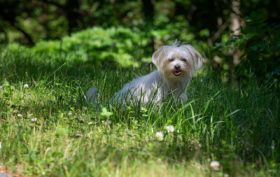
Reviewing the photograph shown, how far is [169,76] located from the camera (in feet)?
24.0

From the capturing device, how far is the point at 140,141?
5465mm

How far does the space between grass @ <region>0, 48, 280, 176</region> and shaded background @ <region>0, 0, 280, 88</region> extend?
1.86 m

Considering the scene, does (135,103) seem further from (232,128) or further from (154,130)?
(232,128)

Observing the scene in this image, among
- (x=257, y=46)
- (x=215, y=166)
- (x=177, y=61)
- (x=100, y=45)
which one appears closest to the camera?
(x=215, y=166)

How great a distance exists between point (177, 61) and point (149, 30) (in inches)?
277

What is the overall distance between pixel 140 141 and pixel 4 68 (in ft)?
11.5

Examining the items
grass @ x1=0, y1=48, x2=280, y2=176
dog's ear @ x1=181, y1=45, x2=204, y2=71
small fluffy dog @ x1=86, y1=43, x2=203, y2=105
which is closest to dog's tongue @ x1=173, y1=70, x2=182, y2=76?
small fluffy dog @ x1=86, y1=43, x2=203, y2=105

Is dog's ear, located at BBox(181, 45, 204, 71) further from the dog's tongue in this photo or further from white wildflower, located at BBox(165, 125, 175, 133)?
white wildflower, located at BBox(165, 125, 175, 133)

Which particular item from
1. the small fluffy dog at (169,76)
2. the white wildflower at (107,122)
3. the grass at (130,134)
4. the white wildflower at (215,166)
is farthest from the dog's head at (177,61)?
the white wildflower at (215,166)

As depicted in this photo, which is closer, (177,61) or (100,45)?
(177,61)

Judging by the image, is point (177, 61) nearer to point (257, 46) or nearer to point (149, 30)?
point (257, 46)

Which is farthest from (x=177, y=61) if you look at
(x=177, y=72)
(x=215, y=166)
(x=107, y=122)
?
(x=215, y=166)

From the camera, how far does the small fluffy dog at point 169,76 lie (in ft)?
23.4

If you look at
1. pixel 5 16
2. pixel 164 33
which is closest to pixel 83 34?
pixel 164 33
